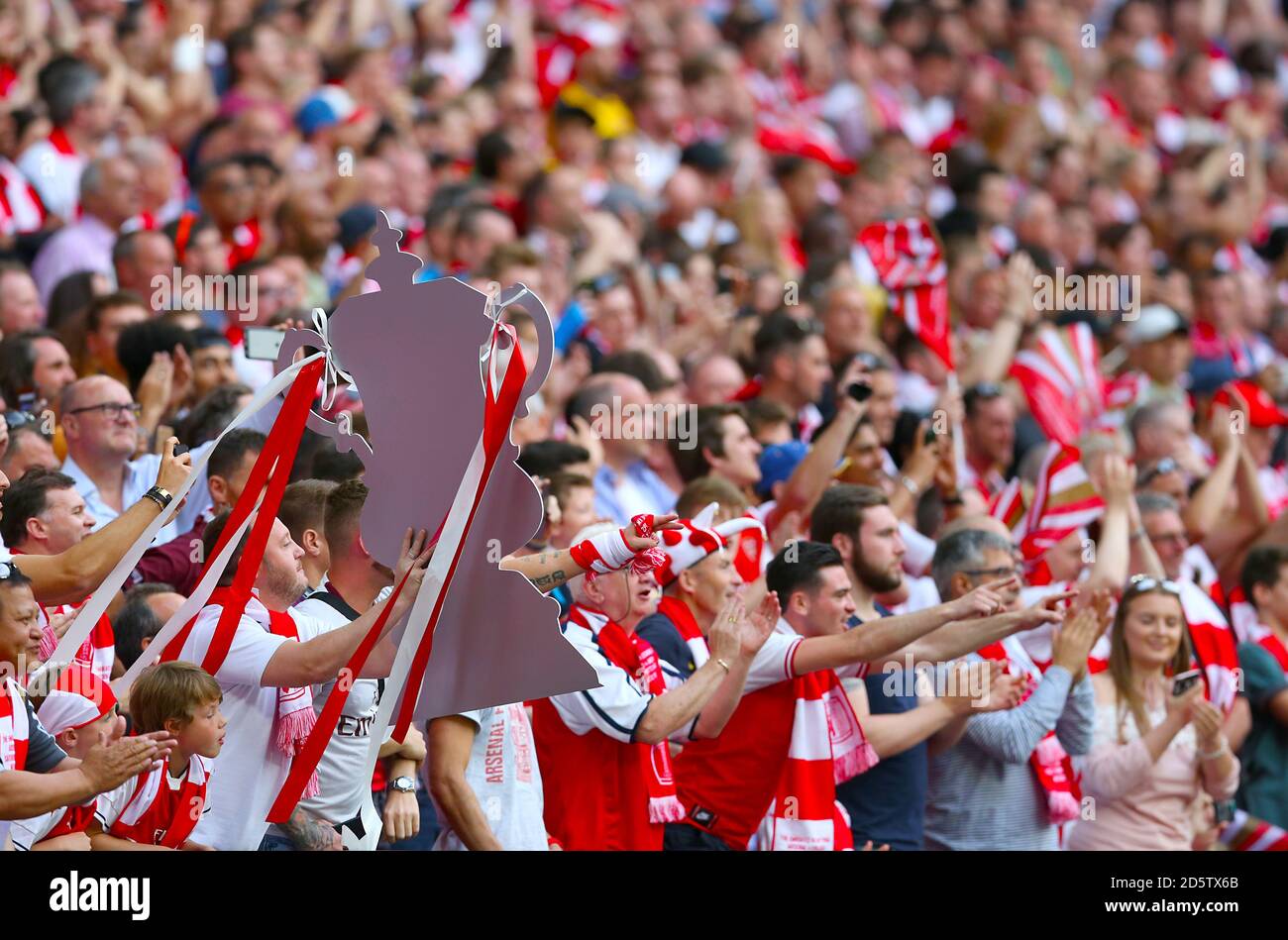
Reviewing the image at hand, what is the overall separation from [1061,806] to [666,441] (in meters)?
2.18

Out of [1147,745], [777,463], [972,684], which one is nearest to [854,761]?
[972,684]

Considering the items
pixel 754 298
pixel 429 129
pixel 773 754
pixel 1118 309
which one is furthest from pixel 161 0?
pixel 773 754

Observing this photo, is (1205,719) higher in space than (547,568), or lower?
lower

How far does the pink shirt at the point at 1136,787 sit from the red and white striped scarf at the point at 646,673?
1738 millimetres

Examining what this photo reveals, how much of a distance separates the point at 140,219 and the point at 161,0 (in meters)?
3.47

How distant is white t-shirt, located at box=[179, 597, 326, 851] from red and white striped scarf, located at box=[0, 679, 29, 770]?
18.3 inches

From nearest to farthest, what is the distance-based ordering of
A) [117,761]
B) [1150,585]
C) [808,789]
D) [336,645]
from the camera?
[117,761], [336,645], [808,789], [1150,585]

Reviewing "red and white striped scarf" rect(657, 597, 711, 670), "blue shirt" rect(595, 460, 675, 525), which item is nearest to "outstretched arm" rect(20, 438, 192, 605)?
"red and white striped scarf" rect(657, 597, 711, 670)

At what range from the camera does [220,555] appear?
5.29 meters

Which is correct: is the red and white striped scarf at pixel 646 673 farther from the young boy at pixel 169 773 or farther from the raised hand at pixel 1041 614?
the young boy at pixel 169 773

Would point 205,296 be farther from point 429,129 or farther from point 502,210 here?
point 429,129

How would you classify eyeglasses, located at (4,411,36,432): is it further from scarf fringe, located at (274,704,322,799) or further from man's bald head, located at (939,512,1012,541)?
man's bald head, located at (939,512,1012,541)

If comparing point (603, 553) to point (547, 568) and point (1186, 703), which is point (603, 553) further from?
point (1186, 703)

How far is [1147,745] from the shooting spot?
7094 mm
